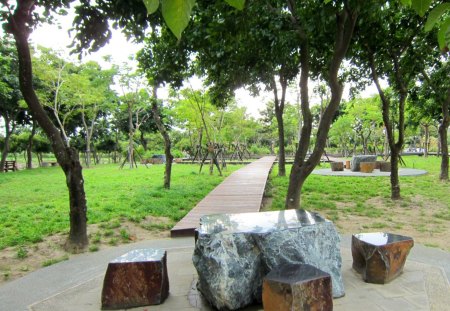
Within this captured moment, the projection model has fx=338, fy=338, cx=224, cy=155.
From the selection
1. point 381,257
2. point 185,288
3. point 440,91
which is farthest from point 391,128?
point 185,288

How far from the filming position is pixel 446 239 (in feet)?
18.1

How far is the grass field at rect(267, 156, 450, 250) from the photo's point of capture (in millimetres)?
6211

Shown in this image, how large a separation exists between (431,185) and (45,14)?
459 inches

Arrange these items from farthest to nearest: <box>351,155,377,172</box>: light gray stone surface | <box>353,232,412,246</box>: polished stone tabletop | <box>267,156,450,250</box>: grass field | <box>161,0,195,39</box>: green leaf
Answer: <box>351,155,377,172</box>: light gray stone surface < <box>267,156,450,250</box>: grass field < <box>353,232,412,246</box>: polished stone tabletop < <box>161,0,195,39</box>: green leaf

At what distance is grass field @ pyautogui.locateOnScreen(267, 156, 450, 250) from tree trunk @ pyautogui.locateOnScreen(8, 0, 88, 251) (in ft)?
14.6

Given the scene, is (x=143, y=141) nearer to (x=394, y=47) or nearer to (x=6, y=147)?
(x=6, y=147)

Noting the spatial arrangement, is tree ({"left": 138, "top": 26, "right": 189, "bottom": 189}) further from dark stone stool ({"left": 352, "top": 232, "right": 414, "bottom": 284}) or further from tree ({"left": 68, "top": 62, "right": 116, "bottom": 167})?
tree ({"left": 68, "top": 62, "right": 116, "bottom": 167})

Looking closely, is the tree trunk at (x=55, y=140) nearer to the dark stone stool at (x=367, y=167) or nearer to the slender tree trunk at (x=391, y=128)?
the slender tree trunk at (x=391, y=128)

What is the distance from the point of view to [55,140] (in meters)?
5.11

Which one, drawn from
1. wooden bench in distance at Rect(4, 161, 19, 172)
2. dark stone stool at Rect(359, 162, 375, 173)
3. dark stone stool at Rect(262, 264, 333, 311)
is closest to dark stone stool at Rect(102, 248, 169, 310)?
dark stone stool at Rect(262, 264, 333, 311)

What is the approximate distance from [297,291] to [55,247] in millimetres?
4213

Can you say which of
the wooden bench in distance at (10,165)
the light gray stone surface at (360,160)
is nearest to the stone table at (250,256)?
the light gray stone surface at (360,160)

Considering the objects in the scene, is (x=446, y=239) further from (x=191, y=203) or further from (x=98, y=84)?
(x=98, y=84)

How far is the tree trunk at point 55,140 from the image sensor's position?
4.68 meters
